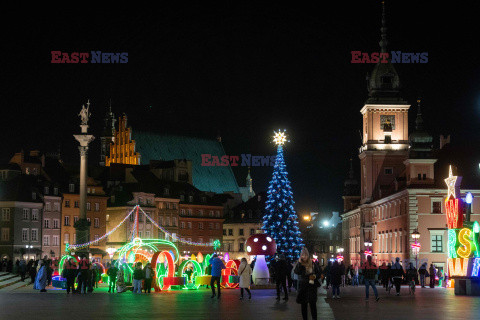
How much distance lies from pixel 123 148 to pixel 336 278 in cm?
10643

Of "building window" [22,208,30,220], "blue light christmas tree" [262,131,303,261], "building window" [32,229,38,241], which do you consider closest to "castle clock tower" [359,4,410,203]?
"blue light christmas tree" [262,131,303,261]

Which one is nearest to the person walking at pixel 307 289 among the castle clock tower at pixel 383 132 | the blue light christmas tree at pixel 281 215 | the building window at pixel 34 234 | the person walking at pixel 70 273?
the person walking at pixel 70 273

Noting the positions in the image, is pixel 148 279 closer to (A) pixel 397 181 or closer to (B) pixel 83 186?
(B) pixel 83 186

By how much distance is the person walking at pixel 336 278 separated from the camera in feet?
119

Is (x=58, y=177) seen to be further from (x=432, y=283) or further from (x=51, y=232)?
(x=432, y=283)

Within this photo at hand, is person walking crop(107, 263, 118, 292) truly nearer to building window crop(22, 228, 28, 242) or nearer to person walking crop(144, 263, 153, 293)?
person walking crop(144, 263, 153, 293)

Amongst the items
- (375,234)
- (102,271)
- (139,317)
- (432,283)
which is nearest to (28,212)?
(375,234)

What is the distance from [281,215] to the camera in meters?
73.6

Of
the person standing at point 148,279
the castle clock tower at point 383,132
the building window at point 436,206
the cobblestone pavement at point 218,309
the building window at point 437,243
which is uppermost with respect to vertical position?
the castle clock tower at point 383,132

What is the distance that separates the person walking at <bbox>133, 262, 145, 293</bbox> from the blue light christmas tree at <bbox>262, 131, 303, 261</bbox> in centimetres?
3266

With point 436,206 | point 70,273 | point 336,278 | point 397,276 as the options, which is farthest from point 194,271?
point 436,206

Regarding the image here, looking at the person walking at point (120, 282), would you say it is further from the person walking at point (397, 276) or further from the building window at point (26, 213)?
the building window at point (26, 213)

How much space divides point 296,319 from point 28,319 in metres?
6.22

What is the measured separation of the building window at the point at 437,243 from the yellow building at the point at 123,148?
68.0 metres
